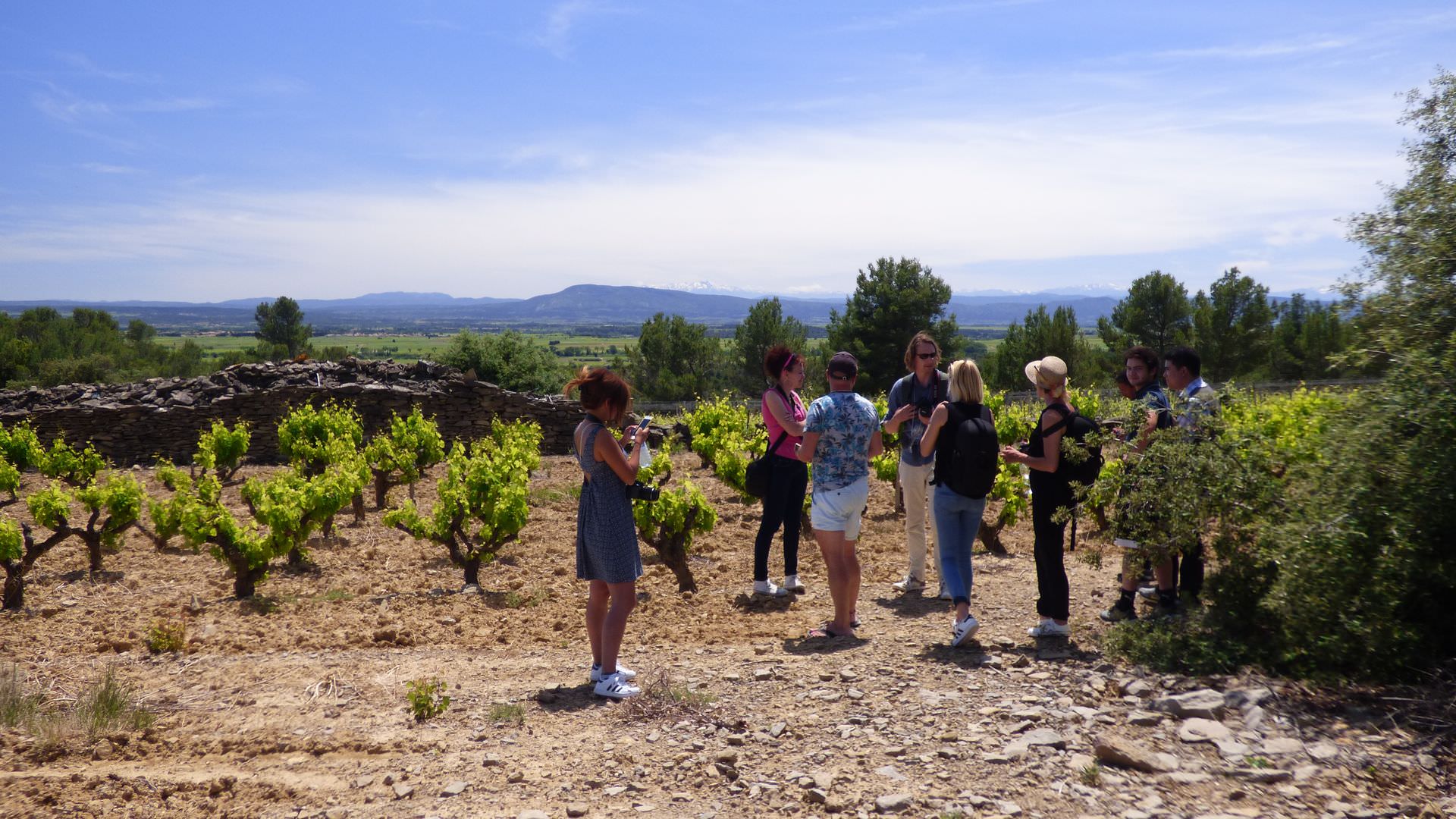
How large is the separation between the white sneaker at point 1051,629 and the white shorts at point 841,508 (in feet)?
3.78

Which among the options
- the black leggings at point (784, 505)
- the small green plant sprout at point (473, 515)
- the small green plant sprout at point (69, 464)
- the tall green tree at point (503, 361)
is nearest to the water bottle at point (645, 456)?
the black leggings at point (784, 505)

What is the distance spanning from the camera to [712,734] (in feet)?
13.6

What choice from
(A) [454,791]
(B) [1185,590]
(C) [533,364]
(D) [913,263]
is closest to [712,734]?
(A) [454,791]

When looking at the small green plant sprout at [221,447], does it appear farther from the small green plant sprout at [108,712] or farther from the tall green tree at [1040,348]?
the tall green tree at [1040,348]

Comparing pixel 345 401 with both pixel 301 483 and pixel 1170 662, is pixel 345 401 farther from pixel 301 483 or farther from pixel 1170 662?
pixel 1170 662

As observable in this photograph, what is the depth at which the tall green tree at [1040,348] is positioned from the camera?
33.3 metres

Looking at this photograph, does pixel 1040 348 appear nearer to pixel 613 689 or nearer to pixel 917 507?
pixel 917 507

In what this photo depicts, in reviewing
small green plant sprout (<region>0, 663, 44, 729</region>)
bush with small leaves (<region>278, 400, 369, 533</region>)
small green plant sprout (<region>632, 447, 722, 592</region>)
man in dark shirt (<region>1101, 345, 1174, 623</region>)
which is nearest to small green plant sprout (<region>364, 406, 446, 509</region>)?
bush with small leaves (<region>278, 400, 369, 533</region>)

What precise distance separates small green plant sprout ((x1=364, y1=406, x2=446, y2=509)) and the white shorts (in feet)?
21.9

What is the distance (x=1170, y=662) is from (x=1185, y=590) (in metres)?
0.94

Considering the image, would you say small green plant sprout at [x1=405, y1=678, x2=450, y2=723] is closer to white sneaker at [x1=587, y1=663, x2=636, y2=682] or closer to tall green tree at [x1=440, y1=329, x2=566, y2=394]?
white sneaker at [x1=587, y1=663, x2=636, y2=682]

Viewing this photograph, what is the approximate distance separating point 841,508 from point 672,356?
4073 centimetres

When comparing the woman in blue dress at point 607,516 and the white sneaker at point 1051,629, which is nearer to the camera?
the woman in blue dress at point 607,516

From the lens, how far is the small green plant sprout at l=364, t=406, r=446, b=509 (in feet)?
34.1
